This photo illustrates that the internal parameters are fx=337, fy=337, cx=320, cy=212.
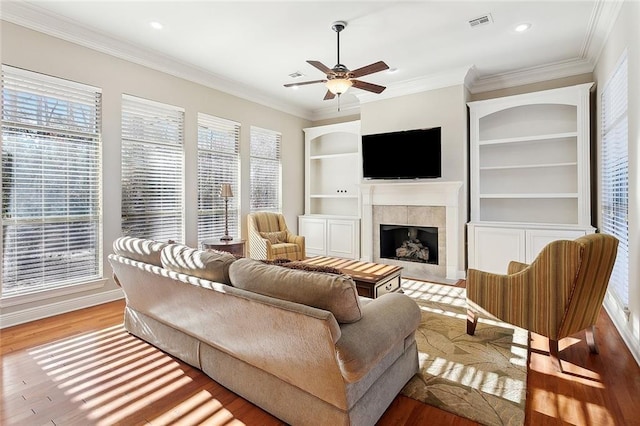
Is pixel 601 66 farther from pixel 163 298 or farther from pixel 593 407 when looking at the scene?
pixel 163 298

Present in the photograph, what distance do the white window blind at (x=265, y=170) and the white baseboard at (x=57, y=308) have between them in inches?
100.0

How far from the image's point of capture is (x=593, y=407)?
1.95 meters

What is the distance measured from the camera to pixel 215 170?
5238 millimetres

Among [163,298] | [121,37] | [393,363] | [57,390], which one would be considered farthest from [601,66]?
[57,390]

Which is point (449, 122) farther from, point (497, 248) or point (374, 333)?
point (374, 333)

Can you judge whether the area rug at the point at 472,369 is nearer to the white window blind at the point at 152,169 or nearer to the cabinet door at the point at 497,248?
the cabinet door at the point at 497,248

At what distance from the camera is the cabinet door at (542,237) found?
4297 millimetres

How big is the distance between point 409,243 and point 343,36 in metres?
3.29

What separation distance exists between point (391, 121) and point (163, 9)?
355 centimetres

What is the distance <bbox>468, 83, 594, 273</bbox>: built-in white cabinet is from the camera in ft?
14.5

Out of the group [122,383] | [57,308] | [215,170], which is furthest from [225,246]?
[122,383]

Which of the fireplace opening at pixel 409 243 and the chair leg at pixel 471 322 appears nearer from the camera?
the chair leg at pixel 471 322

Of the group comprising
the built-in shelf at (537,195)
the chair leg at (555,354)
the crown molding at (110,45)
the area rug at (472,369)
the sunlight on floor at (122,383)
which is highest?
the crown molding at (110,45)

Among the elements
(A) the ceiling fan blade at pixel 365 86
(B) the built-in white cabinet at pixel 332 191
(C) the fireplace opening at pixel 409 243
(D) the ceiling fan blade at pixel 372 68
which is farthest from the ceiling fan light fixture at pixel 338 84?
(C) the fireplace opening at pixel 409 243
